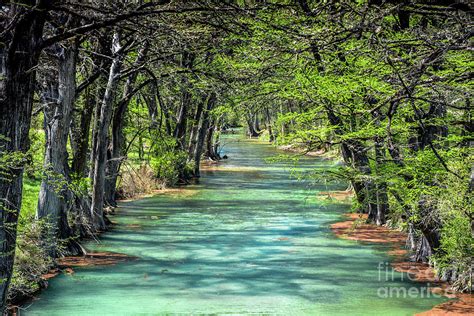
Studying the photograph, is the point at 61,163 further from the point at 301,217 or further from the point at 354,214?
the point at 354,214

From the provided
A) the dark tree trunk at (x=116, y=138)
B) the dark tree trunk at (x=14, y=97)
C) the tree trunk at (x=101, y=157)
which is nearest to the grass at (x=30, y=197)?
the tree trunk at (x=101, y=157)

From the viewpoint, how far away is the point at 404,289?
1461 centimetres

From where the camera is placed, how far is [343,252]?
1889 cm

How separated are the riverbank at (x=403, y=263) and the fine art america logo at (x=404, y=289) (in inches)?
0.9

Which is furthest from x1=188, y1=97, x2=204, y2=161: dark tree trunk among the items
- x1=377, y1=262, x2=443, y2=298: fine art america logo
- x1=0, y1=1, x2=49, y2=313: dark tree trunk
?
x1=0, y1=1, x2=49, y2=313: dark tree trunk

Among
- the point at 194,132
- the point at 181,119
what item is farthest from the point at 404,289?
the point at 194,132

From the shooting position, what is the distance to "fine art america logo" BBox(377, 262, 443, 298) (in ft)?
46.4

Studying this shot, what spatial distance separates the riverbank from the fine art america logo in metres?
0.02

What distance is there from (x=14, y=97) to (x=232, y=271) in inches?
358

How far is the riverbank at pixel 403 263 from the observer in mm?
12938

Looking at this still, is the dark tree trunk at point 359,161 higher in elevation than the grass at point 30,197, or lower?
higher

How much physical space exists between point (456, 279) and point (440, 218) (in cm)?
183

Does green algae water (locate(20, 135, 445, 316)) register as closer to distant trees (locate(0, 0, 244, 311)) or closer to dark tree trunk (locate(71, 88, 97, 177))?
distant trees (locate(0, 0, 244, 311))

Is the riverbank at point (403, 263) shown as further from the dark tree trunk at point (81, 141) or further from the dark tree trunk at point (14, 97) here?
the dark tree trunk at point (81, 141)
